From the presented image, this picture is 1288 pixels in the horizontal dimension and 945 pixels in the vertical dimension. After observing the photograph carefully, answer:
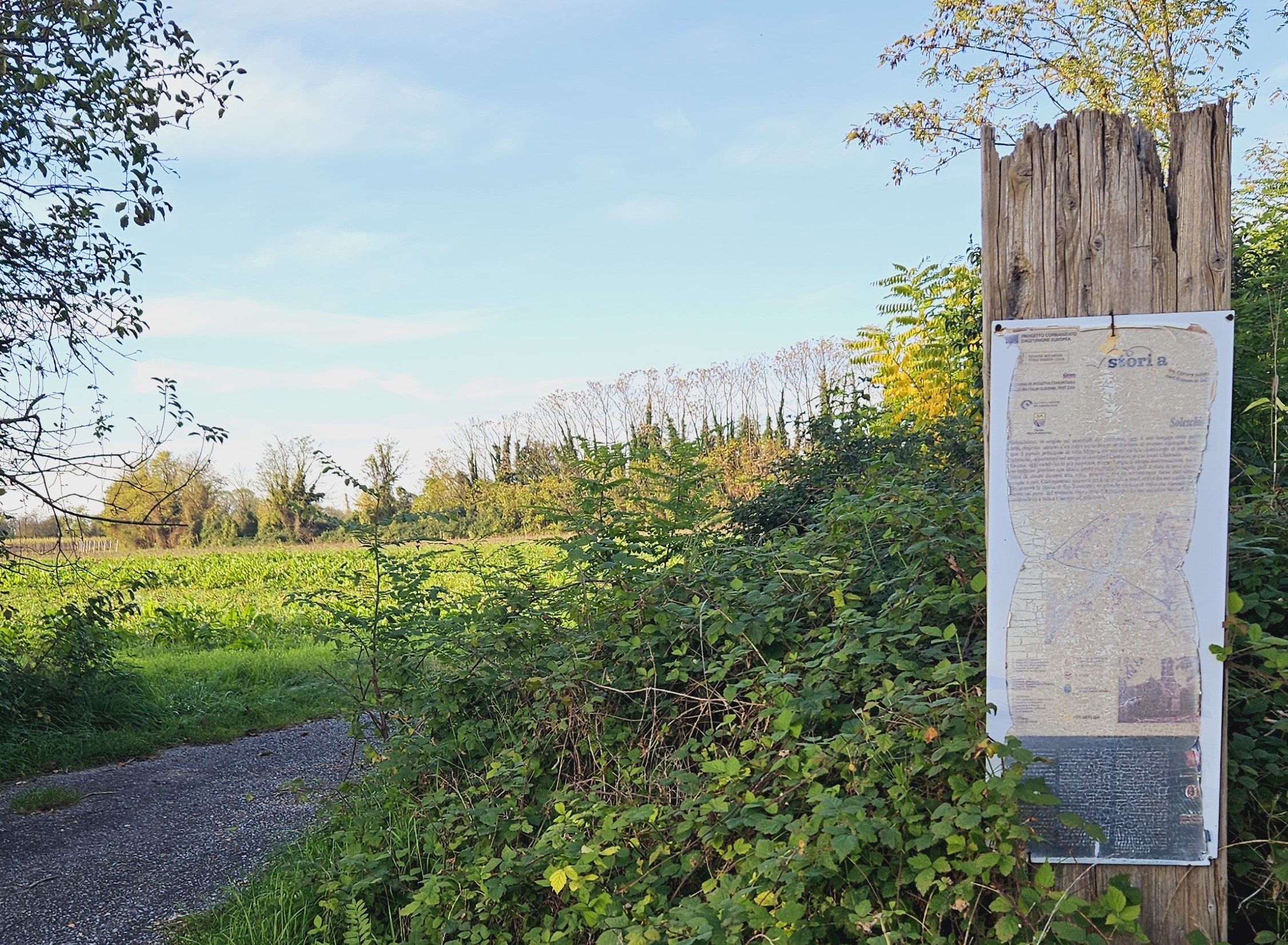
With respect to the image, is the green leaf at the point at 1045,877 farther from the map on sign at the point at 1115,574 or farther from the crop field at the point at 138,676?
the crop field at the point at 138,676

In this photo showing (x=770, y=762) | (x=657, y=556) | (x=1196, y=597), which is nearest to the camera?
(x=1196, y=597)

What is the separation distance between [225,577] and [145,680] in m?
14.3

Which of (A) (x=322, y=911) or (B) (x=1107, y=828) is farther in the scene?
(A) (x=322, y=911)

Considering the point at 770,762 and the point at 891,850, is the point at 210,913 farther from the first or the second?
the point at 891,850

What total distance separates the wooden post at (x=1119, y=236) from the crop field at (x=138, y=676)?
3.34m

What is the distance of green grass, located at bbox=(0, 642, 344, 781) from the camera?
7.18m

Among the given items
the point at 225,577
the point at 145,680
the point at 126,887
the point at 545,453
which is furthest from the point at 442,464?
the point at 126,887

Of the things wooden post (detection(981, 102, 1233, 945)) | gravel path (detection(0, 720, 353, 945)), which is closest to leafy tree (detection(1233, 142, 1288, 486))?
wooden post (detection(981, 102, 1233, 945))

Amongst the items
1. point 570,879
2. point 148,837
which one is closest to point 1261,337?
point 570,879

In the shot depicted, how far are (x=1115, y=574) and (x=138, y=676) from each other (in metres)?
8.73

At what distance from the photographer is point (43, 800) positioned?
608 centimetres

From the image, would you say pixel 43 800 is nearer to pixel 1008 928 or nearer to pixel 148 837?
pixel 148 837

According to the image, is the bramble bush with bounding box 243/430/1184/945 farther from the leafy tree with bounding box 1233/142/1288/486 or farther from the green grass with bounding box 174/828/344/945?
the leafy tree with bounding box 1233/142/1288/486

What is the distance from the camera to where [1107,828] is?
8.95 ft
